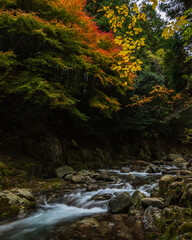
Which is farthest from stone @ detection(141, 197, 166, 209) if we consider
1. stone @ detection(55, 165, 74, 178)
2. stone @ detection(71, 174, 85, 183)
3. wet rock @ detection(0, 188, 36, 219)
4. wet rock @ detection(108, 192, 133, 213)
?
stone @ detection(55, 165, 74, 178)

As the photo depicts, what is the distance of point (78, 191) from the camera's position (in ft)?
20.0

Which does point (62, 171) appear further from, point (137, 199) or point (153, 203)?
point (153, 203)

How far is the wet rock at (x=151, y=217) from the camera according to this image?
3293mm

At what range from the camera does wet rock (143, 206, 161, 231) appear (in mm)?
3293

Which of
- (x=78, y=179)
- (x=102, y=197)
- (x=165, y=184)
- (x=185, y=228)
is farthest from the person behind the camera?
(x=78, y=179)

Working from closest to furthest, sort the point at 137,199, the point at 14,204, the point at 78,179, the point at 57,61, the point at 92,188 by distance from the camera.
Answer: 1. the point at 14,204
2. the point at 137,199
3. the point at 92,188
4. the point at 57,61
5. the point at 78,179

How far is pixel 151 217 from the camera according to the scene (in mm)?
3512

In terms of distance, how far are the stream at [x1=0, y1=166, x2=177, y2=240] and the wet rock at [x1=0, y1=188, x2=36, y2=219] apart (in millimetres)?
239

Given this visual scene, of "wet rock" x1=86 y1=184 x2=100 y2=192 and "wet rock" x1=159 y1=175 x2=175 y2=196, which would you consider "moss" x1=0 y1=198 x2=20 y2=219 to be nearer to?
"wet rock" x1=86 y1=184 x2=100 y2=192

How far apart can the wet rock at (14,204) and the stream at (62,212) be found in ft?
0.78

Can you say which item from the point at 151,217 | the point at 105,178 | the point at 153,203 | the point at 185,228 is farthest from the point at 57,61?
the point at 185,228

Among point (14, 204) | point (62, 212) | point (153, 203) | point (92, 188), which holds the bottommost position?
point (62, 212)

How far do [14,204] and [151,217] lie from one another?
3.37 m

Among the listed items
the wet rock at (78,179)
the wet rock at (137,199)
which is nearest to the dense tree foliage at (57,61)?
the wet rock at (78,179)
